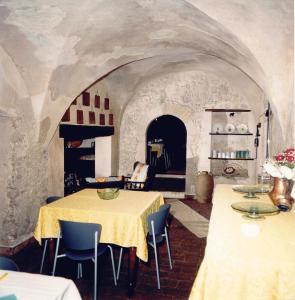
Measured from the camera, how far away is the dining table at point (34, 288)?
1787mm

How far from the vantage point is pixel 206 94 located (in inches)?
316

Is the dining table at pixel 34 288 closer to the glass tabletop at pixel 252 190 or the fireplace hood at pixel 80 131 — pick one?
the glass tabletop at pixel 252 190

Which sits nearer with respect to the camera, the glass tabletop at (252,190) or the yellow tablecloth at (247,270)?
the yellow tablecloth at (247,270)

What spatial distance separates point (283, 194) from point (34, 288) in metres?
2.14

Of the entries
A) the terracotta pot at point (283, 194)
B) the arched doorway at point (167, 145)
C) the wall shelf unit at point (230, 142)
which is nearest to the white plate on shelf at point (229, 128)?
the wall shelf unit at point (230, 142)

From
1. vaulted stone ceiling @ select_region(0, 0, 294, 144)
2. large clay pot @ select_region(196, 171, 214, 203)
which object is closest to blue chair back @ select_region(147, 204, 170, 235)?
vaulted stone ceiling @ select_region(0, 0, 294, 144)

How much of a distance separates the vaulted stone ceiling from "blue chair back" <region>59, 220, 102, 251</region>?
79.0 inches

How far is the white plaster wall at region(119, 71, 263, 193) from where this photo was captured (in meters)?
7.98

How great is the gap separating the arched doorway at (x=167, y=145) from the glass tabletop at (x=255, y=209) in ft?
27.8

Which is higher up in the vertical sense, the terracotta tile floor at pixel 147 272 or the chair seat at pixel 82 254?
the chair seat at pixel 82 254

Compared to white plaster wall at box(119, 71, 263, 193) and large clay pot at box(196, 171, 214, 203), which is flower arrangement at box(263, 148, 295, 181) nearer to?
large clay pot at box(196, 171, 214, 203)

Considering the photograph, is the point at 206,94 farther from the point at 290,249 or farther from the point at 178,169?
the point at 290,249

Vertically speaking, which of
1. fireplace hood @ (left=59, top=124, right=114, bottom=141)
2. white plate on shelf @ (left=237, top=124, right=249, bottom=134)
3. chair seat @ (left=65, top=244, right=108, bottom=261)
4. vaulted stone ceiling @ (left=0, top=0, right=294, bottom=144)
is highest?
vaulted stone ceiling @ (left=0, top=0, right=294, bottom=144)

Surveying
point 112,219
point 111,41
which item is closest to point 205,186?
point 111,41
